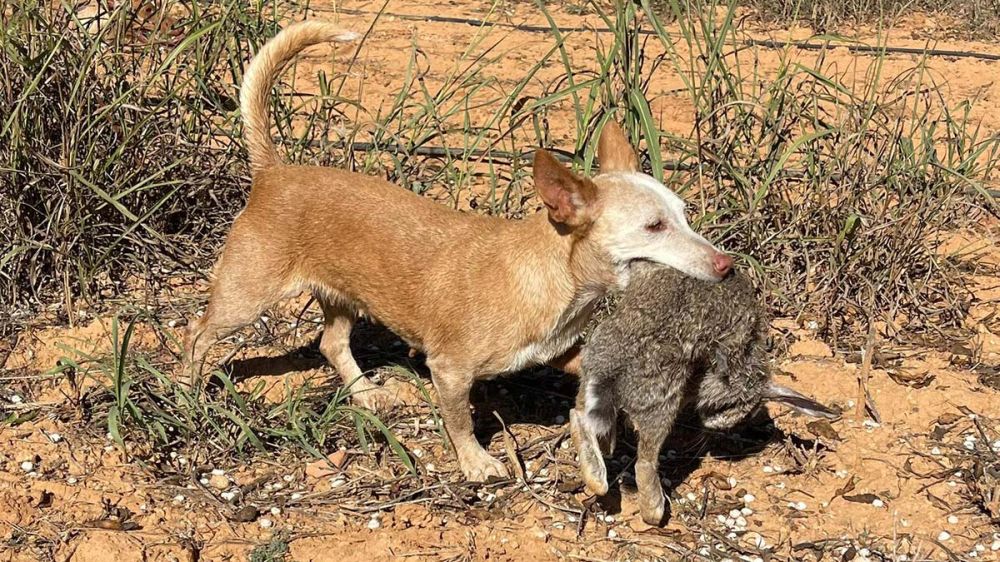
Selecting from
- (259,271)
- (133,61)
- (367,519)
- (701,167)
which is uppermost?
(133,61)

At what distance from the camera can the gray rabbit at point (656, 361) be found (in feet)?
12.4

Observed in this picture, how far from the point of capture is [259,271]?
15.2 feet

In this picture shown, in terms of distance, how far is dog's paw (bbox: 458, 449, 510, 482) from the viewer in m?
4.32

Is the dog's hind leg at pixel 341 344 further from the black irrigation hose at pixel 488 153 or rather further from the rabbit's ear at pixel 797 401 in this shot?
the rabbit's ear at pixel 797 401

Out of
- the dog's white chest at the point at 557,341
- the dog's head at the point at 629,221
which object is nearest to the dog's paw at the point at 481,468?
the dog's white chest at the point at 557,341

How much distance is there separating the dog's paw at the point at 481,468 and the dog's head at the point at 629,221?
899 mm

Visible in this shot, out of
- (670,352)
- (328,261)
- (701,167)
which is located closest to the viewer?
(670,352)

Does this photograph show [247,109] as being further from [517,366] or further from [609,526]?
[609,526]

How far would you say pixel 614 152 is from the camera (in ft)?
14.5

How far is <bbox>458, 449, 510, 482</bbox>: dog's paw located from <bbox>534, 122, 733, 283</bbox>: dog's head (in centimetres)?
90

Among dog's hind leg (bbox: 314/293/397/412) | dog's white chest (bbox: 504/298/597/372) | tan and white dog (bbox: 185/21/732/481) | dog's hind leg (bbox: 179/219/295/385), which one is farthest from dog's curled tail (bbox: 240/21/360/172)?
dog's white chest (bbox: 504/298/597/372)

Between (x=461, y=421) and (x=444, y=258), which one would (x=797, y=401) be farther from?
(x=444, y=258)

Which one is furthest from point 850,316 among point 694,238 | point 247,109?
point 247,109

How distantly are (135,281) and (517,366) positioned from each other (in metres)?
2.44
